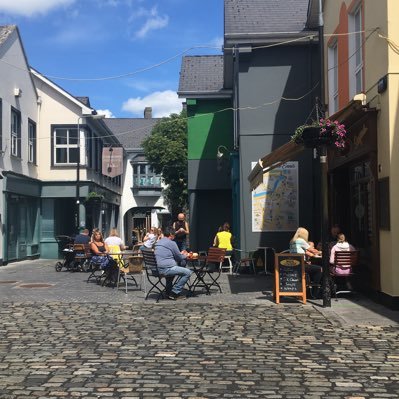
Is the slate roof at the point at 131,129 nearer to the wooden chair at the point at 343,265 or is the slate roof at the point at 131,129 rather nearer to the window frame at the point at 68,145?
the window frame at the point at 68,145

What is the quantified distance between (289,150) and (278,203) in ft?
15.8

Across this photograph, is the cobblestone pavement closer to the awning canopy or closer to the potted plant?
the awning canopy

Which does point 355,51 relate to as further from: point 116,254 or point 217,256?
point 116,254

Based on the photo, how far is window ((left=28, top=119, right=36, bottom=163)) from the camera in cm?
2323

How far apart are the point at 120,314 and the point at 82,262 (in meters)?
8.51

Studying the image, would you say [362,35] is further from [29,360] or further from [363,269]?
[29,360]

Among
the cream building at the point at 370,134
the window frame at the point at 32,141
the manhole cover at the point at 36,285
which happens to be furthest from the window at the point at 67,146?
the cream building at the point at 370,134

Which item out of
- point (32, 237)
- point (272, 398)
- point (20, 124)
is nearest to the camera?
point (272, 398)

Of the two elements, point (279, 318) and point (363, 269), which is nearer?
point (279, 318)

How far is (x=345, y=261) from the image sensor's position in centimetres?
1026

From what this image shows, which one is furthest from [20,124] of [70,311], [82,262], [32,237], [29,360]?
[29,360]

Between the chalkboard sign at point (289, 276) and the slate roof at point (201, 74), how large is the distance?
448 inches

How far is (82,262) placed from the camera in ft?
56.2

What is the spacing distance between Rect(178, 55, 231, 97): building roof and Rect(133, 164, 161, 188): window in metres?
17.7
